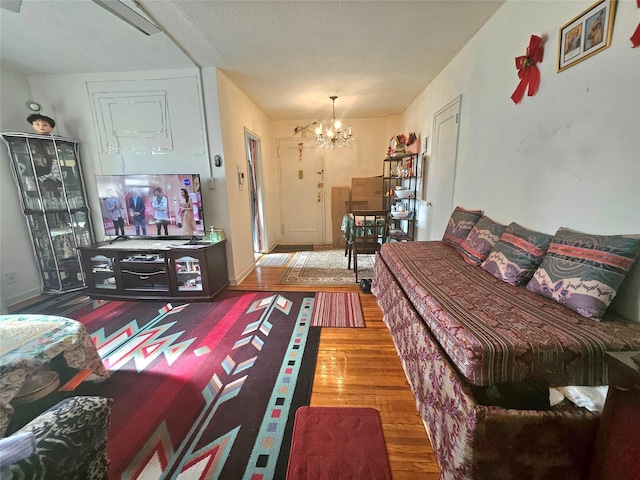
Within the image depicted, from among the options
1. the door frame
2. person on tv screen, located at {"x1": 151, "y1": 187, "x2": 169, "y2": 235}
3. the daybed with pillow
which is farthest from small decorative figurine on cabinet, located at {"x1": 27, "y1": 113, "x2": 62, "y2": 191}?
the daybed with pillow

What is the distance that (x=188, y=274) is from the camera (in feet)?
9.15

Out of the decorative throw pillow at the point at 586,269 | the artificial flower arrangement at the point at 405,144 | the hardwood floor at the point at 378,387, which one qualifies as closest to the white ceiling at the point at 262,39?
the artificial flower arrangement at the point at 405,144

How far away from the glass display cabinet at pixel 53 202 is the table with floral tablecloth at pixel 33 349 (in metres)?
1.88

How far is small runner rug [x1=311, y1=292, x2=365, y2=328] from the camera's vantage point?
2291mm

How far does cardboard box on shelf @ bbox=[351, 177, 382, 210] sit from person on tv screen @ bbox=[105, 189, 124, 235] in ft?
12.6

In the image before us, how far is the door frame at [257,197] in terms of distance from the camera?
4.44 metres

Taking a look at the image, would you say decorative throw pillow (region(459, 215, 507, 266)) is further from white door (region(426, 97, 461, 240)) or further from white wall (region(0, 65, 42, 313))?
white wall (region(0, 65, 42, 313))

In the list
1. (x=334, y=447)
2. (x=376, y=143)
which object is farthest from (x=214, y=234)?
(x=376, y=143)

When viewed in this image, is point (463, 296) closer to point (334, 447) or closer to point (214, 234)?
point (334, 447)

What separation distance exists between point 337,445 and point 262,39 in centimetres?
307

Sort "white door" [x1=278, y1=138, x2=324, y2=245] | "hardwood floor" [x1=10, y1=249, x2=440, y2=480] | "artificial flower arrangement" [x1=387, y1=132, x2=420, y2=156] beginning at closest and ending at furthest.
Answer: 1. "hardwood floor" [x1=10, y1=249, x2=440, y2=480]
2. "artificial flower arrangement" [x1=387, y1=132, x2=420, y2=156]
3. "white door" [x1=278, y1=138, x2=324, y2=245]

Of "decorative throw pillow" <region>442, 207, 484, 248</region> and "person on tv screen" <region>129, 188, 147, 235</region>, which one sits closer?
"decorative throw pillow" <region>442, 207, 484, 248</region>

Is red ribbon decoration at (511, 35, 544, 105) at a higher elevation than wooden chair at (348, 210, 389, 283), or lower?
higher

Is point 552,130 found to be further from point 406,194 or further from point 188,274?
point 188,274
